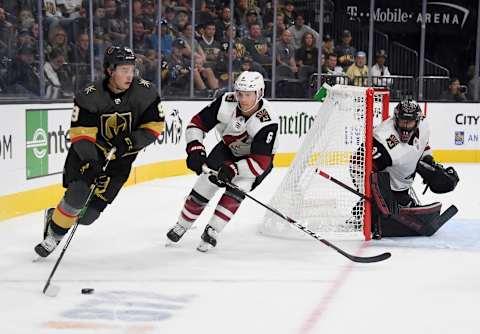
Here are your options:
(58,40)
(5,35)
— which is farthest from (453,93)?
(5,35)

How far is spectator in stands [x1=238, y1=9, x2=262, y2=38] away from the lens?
10.3 meters

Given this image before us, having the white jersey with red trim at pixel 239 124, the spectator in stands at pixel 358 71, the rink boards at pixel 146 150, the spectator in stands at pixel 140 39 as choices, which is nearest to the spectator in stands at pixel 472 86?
the rink boards at pixel 146 150

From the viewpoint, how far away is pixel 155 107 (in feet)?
14.6

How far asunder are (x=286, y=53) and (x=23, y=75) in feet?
15.9

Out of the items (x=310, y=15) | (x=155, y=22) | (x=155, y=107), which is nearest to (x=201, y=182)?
(x=155, y=107)

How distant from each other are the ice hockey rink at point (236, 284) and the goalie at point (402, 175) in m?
0.12

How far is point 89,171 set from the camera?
13.7ft

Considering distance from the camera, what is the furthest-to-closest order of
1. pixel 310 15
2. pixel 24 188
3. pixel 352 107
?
Result: pixel 310 15
pixel 24 188
pixel 352 107

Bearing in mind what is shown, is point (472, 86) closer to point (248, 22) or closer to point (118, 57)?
point (248, 22)

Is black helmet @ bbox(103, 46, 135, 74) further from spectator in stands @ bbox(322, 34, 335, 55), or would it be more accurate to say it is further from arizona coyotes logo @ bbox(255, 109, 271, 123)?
spectator in stands @ bbox(322, 34, 335, 55)

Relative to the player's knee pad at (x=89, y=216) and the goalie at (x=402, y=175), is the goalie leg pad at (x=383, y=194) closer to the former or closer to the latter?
the goalie at (x=402, y=175)

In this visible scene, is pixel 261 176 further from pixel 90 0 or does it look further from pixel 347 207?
pixel 90 0

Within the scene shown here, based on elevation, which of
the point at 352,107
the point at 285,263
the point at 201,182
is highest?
the point at 352,107

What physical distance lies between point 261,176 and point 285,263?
567mm
